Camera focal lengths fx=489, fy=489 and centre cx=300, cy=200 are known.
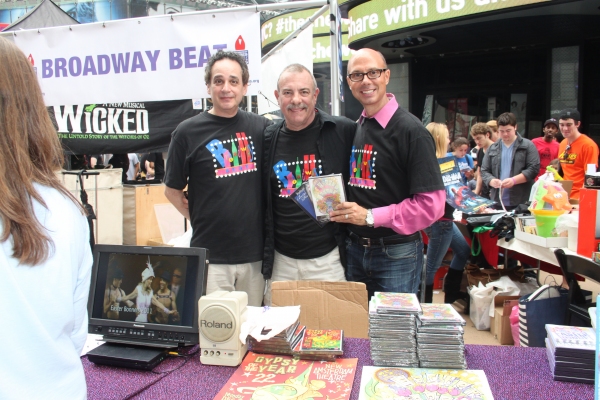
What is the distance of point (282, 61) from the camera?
372 cm

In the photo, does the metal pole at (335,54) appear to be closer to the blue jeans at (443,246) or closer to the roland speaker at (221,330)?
the blue jeans at (443,246)

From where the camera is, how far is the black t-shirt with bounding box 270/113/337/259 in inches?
94.1

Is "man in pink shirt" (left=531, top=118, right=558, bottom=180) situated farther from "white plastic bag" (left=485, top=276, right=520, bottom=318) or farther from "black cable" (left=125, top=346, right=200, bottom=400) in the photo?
"black cable" (left=125, top=346, right=200, bottom=400)

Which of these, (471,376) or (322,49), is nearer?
(471,376)

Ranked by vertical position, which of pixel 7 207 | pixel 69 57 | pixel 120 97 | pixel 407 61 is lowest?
pixel 7 207

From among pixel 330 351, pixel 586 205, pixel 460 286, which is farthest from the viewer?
pixel 460 286

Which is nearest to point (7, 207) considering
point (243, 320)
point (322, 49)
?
point (243, 320)

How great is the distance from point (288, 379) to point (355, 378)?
0.21 metres

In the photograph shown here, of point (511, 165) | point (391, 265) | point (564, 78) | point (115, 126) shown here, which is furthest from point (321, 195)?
point (564, 78)

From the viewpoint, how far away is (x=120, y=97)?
3.53m

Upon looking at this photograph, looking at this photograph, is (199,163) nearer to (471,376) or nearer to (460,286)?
(471,376)

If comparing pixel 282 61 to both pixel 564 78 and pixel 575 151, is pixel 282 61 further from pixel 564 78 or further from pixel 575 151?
pixel 564 78

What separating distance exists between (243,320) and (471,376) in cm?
76

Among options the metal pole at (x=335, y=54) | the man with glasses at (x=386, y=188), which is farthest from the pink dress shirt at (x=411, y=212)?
the metal pole at (x=335, y=54)
